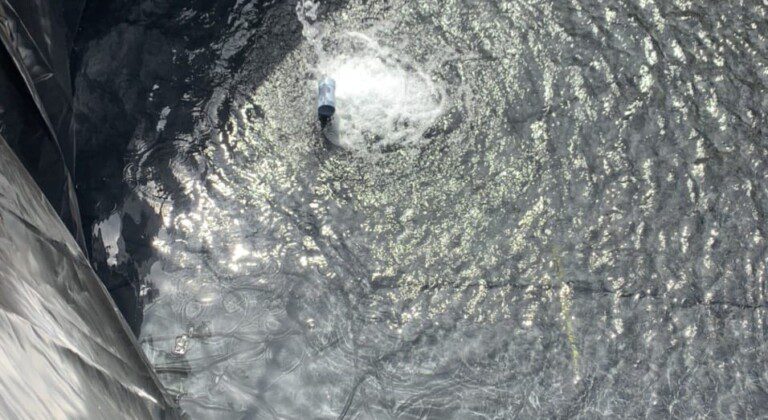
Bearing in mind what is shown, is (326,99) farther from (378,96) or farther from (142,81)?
(142,81)

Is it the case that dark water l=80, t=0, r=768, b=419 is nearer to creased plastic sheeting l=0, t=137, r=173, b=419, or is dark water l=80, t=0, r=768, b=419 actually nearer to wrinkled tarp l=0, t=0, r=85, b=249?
wrinkled tarp l=0, t=0, r=85, b=249

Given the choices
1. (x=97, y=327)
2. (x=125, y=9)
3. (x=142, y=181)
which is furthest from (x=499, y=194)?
(x=125, y=9)

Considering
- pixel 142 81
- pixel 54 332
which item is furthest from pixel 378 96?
pixel 54 332

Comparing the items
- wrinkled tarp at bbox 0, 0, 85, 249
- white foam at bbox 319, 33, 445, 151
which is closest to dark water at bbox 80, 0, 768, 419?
white foam at bbox 319, 33, 445, 151

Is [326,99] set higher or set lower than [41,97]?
lower

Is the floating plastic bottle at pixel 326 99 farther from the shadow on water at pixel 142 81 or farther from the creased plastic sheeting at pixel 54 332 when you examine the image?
the creased plastic sheeting at pixel 54 332

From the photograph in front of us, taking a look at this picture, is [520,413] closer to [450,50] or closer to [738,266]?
[738,266]
